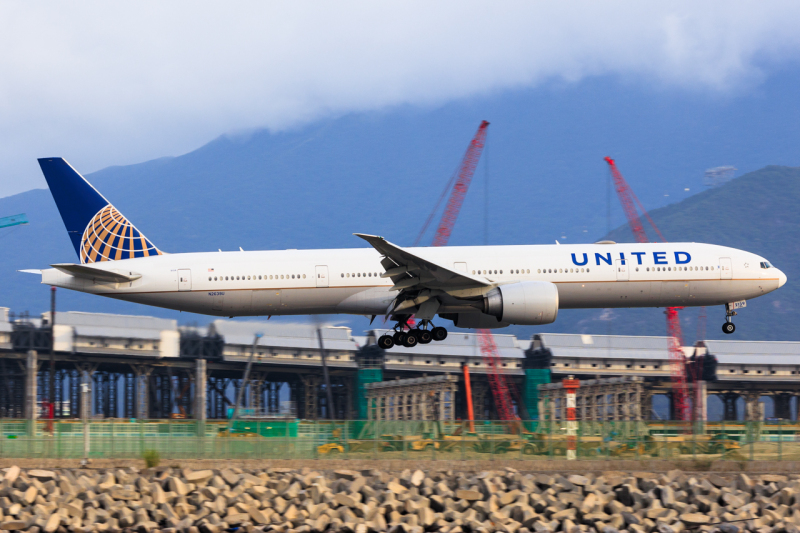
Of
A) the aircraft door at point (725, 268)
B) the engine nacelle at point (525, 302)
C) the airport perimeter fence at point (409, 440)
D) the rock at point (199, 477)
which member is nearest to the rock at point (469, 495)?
the airport perimeter fence at point (409, 440)

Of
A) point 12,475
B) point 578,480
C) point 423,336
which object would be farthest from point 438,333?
point 12,475

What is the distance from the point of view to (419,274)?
37219mm

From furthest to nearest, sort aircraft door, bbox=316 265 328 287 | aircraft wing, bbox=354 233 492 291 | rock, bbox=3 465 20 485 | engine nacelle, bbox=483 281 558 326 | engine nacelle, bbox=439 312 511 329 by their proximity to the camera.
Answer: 1. engine nacelle, bbox=439 312 511 329
2. aircraft door, bbox=316 265 328 287
3. engine nacelle, bbox=483 281 558 326
4. aircraft wing, bbox=354 233 492 291
5. rock, bbox=3 465 20 485

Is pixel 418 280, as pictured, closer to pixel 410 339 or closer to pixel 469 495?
pixel 410 339

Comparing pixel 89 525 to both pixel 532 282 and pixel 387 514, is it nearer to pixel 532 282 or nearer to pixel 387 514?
pixel 387 514

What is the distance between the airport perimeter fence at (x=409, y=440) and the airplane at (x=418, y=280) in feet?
20.3

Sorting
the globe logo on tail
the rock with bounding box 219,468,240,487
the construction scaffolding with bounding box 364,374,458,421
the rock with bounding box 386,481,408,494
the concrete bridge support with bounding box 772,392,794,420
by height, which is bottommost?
the concrete bridge support with bounding box 772,392,794,420

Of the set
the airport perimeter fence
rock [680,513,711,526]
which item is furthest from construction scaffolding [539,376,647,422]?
rock [680,513,711,526]

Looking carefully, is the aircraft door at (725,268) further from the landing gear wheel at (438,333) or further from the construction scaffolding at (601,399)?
the construction scaffolding at (601,399)

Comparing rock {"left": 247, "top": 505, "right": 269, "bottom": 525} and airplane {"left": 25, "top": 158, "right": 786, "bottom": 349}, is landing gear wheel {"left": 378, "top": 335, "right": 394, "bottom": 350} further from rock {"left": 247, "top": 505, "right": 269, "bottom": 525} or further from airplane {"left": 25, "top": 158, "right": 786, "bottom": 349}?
rock {"left": 247, "top": 505, "right": 269, "bottom": 525}

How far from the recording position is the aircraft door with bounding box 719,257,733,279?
4022 cm

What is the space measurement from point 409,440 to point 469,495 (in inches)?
134

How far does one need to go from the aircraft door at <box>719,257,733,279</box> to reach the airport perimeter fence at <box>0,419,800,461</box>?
30.9ft

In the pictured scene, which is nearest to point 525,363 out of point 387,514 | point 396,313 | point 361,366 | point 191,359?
point 361,366
